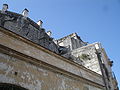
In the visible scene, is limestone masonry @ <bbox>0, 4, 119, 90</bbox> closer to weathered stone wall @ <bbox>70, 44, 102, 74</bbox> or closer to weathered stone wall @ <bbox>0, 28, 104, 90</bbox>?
weathered stone wall @ <bbox>0, 28, 104, 90</bbox>

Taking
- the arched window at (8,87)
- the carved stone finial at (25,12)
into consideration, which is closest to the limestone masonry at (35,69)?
the arched window at (8,87)

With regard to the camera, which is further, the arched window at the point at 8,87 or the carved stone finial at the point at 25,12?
the carved stone finial at the point at 25,12

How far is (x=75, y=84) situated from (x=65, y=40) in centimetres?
1592

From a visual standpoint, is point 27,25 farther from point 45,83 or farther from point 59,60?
point 45,83

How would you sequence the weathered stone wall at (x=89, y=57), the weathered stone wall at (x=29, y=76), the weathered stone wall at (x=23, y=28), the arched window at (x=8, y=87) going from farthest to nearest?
the weathered stone wall at (x=23, y=28) → the weathered stone wall at (x=89, y=57) → the weathered stone wall at (x=29, y=76) → the arched window at (x=8, y=87)

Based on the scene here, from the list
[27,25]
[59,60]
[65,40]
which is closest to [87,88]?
[59,60]

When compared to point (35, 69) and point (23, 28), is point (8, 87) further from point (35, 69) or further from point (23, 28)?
point (23, 28)

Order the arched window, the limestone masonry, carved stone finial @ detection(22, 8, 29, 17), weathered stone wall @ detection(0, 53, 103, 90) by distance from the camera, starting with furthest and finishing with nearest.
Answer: carved stone finial @ detection(22, 8, 29, 17) < the limestone masonry < weathered stone wall @ detection(0, 53, 103, 90) < the arched window

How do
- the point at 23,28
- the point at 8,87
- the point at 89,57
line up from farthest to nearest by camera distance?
1. the point at 23,28
2. the point at 89,57
3. the point at 8,87

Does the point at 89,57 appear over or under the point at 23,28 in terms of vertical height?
under

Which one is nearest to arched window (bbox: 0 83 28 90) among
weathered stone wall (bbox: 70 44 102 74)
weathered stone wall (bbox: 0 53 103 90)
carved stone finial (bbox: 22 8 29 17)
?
weathered stone wall (bbox: 0 53 103 90)

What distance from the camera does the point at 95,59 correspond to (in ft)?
39.2

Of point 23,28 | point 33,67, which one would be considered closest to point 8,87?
point 33,67

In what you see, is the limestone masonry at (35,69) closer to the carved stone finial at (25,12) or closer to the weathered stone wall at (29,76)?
the weathered stone wall at (29,76)
